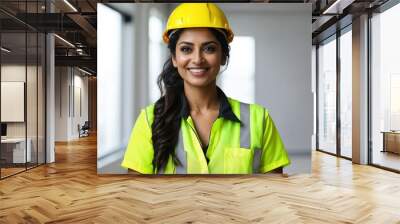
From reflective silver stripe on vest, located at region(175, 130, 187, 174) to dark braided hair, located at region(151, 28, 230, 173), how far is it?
5cm

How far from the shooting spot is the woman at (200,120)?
18.6 ft

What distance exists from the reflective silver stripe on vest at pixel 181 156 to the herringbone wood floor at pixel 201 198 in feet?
0.63

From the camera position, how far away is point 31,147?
25.7ft

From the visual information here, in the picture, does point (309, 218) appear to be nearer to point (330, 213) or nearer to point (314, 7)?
point (330, 213)

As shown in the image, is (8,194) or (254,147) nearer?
(8,194)

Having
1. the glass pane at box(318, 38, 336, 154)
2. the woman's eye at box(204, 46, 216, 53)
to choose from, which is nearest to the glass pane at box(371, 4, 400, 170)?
the glass pane at box(318, 38, 336, 154)

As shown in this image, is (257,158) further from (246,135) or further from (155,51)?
(155,51)

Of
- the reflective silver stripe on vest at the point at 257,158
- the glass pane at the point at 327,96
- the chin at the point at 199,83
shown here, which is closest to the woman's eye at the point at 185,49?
the chin at the point at 199,83

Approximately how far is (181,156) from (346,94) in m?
5.33

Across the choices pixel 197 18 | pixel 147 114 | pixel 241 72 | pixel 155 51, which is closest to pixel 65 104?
pixel 155 51

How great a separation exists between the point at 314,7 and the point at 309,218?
5178 mm

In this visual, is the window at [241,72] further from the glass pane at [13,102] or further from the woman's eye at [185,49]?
the glass pane at [13,102]

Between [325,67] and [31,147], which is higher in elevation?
[325,67]

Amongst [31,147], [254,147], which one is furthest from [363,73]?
[31,147]
